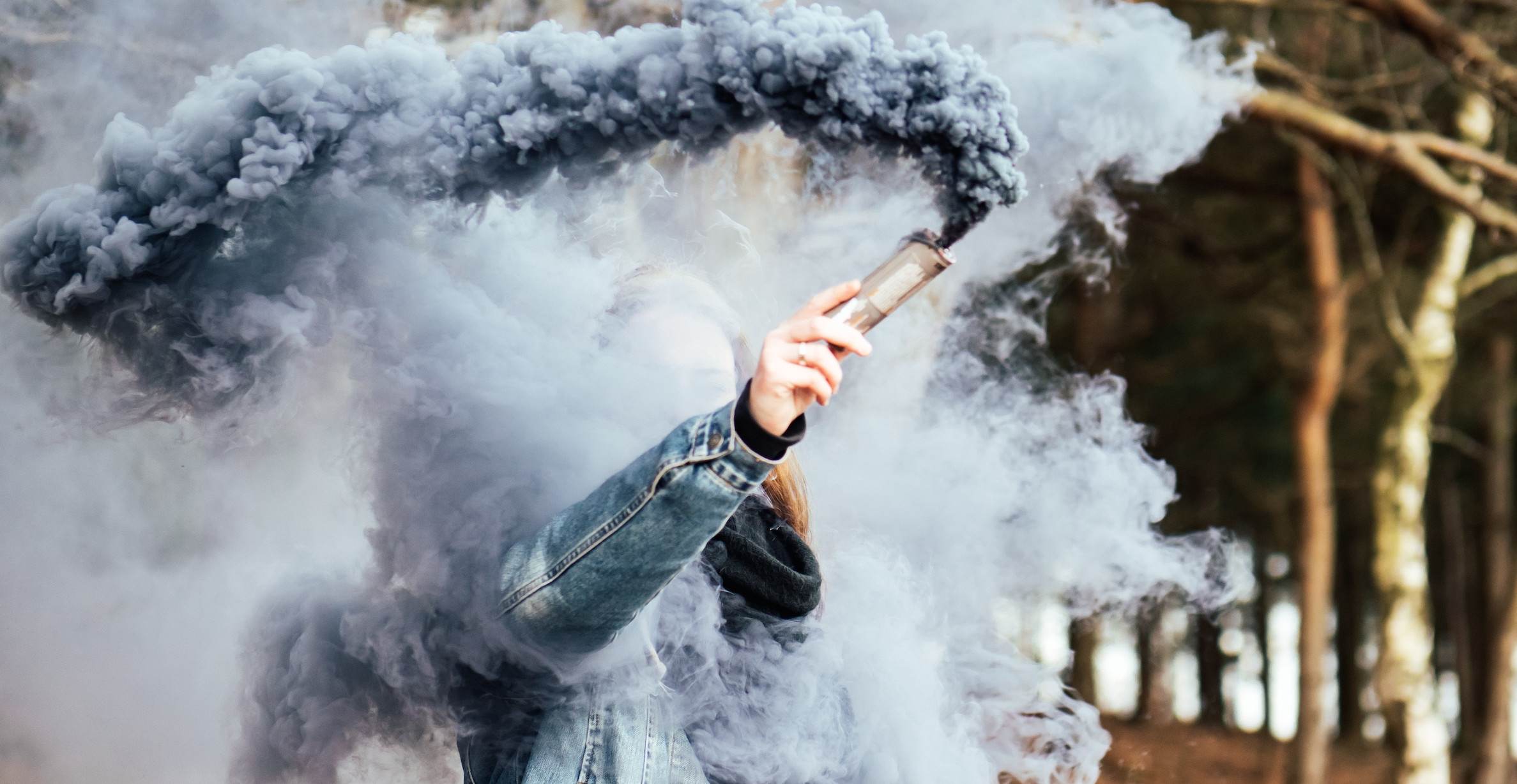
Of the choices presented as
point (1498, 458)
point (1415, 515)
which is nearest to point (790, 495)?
point (1415, 515)

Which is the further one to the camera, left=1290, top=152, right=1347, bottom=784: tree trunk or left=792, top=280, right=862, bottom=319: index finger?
left=1290, top=152, right=1347, bottom=784: tree trunk

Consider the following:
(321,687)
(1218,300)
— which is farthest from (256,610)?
(1218,300)

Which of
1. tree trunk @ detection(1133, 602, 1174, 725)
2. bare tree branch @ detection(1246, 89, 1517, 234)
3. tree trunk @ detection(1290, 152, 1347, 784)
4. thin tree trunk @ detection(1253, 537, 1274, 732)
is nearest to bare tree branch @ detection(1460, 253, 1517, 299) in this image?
tree trunk @ detection(1290, 152, 1347, 784)

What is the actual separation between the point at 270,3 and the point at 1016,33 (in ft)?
4.46

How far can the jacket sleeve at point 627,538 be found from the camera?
1057 mm

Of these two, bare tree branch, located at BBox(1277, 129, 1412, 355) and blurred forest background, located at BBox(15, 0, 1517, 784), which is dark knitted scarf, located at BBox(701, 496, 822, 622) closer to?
blurred forest background, located at BBox(15, 0, 1517, 784)

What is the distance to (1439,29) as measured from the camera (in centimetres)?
488

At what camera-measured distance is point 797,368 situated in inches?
41.0

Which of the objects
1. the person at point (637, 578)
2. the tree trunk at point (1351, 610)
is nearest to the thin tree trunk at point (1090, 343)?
the person at point (637, 578)

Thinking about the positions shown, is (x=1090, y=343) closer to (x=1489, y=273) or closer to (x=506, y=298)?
(x=1489, y=273)

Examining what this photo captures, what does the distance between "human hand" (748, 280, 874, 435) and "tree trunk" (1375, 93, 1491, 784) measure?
6.34 meters

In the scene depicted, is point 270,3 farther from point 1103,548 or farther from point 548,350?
point 1103,548

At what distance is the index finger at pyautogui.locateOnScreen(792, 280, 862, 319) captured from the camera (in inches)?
44.3

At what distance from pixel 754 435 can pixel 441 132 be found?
594 millimetres
